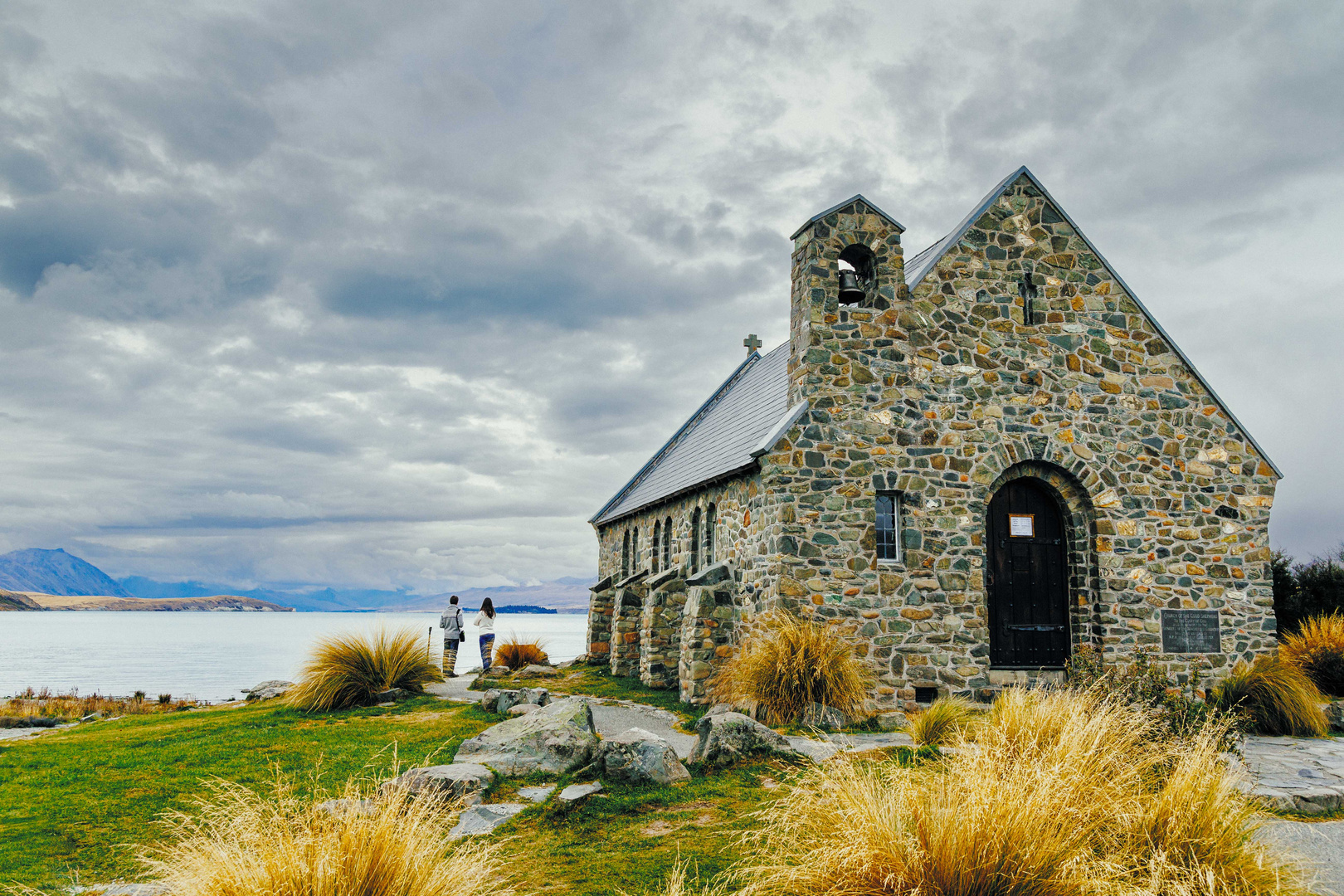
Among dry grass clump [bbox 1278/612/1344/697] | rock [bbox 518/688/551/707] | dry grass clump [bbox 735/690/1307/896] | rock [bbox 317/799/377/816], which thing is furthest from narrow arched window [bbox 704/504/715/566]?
rock [bbox 317/799/377/816]

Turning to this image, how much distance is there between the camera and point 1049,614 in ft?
48.1

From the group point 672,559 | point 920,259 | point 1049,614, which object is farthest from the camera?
point 672,559

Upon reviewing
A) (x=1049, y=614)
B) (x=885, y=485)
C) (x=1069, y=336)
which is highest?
(x=1069, y=336)

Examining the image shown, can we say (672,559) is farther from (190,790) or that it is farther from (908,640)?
(190,790)

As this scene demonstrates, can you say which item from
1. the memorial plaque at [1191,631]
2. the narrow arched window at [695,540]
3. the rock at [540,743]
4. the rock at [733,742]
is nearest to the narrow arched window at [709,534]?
the narrow arched window at [695,540]

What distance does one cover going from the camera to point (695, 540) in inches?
732

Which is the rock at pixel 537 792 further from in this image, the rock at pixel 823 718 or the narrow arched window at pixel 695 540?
the narrow arched window at pixel 695 540

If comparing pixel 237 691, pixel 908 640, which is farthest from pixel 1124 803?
pixel 237 691

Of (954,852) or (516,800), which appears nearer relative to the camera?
(954,852)

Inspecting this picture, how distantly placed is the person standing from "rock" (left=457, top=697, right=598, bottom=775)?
9590mm

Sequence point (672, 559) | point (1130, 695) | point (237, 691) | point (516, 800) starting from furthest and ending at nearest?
point (237, 691) → point (672, 559) → point (1130, 695) → point (516, 800)

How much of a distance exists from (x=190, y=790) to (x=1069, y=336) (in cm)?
1500

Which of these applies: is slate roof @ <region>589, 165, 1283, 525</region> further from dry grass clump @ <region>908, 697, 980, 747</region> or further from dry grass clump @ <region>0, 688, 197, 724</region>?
dry grass clump @ <region>0, 688, 197, 724</region>

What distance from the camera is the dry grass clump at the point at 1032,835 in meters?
4.44
